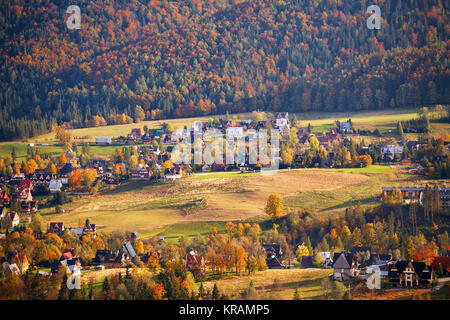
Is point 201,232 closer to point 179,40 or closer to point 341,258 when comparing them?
point 341,258

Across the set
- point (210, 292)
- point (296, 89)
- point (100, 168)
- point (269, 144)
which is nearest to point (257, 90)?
point (296, 89)

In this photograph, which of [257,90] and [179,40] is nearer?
[257,90]

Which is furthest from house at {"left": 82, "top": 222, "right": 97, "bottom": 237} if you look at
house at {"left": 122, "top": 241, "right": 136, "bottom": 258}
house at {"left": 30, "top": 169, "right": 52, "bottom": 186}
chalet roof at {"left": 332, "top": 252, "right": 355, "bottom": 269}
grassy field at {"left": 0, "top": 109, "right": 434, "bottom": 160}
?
grassy field at {"left": 0, "top": 109, "right": 434, "bottom": 160}

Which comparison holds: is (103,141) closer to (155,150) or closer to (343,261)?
(155,150)

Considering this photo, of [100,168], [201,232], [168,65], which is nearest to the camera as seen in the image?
[201,232]

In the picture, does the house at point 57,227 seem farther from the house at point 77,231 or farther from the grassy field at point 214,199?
the grassy field at point 214,199

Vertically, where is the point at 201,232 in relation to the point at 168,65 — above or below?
below

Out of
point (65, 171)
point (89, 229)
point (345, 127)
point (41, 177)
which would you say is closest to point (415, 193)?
point (89, 229)
